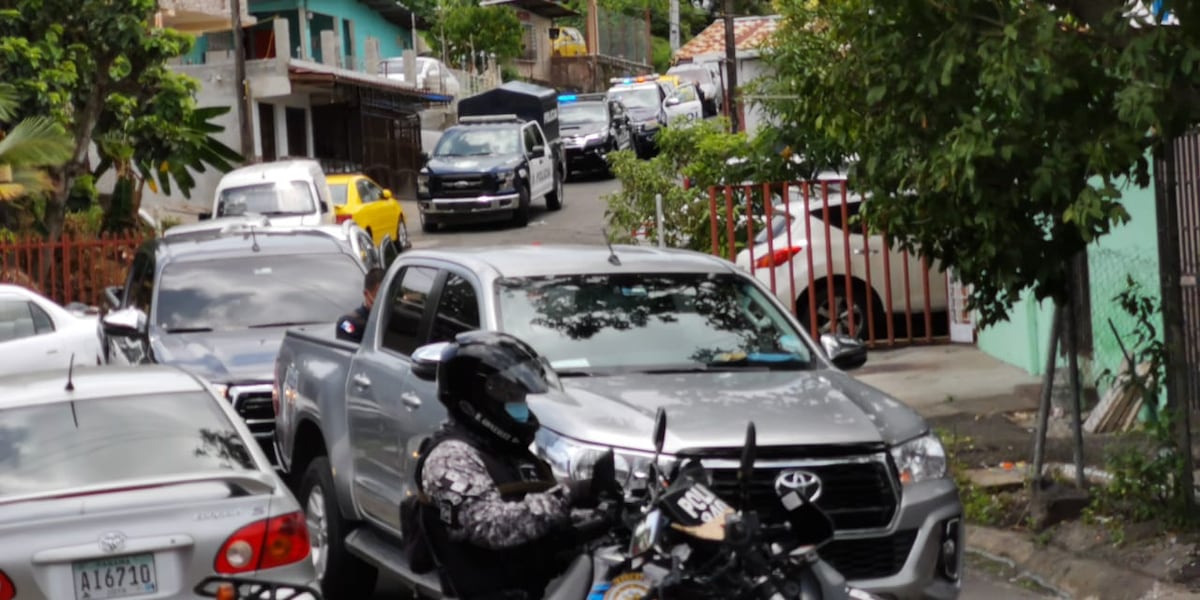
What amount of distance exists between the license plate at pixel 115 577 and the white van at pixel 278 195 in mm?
21060

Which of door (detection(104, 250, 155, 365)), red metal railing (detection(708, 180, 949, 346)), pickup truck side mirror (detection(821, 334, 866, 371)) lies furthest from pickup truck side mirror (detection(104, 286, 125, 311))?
pickup truck side mirror (detection(821, 334, 866, 371))

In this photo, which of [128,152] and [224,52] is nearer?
[128,152]

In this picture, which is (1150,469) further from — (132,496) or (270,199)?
(270,199)

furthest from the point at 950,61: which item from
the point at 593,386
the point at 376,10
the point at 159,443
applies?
the point at 376,10

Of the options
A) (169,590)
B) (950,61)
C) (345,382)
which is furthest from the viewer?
(345,382)

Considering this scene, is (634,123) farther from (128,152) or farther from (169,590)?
(169,590)

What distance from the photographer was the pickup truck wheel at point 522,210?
3359 centimetres

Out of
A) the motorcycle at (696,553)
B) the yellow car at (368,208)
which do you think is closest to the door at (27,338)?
the yellow car at (368,208)

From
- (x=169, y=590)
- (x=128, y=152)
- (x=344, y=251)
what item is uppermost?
(x=128, y=152)

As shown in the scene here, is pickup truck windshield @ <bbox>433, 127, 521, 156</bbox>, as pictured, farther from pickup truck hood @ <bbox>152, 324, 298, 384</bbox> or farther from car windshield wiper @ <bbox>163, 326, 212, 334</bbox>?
pickup truck hood @ <bbox>152, 324, 298, 384</bbox>

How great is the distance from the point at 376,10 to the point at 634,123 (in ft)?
53.4

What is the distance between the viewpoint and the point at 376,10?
2297 inches

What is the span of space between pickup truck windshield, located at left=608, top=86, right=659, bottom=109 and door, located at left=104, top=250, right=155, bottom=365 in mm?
32758

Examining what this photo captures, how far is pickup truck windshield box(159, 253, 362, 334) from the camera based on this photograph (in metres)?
13.2
